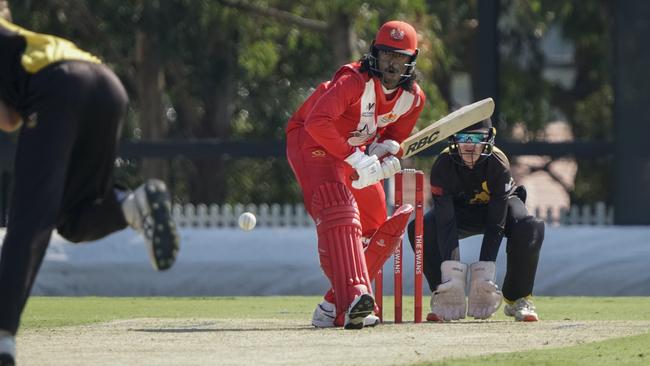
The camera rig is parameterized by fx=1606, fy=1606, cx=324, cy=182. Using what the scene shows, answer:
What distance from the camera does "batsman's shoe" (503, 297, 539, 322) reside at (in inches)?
360

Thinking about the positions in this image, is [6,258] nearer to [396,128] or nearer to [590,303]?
[396,128]

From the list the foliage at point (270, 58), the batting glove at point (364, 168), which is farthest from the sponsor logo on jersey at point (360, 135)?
the foliage at point (270, 58)

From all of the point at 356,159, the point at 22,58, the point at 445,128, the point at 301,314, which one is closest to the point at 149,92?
the point at 301,314

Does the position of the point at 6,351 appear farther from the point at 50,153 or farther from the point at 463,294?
the point at 463,294

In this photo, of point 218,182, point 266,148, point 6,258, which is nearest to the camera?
point 6,258

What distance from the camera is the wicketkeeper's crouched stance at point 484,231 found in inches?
357

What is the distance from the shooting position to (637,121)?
50.6 feet

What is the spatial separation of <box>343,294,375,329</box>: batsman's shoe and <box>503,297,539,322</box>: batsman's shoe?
134cm

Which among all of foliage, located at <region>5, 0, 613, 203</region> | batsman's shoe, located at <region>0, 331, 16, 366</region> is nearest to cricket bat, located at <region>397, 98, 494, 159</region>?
batsman's shoe, located at <region>0, 331, 16, 366</region>

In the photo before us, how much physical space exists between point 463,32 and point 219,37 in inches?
212

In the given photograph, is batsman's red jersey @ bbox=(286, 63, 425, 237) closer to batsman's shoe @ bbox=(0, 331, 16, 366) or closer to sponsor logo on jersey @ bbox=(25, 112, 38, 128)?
sponsor logo on jersey @ bbox=(25, 112, 38, 128)

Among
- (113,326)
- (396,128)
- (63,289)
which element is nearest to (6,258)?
A: (113,326)

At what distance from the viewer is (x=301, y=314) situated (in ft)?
33.5

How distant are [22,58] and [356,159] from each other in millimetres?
2685
